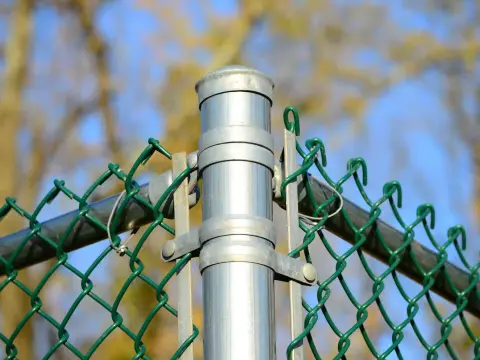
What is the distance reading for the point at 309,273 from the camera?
1320 millimetres

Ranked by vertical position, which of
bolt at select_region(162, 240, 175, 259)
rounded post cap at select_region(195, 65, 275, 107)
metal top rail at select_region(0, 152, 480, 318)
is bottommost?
bolt at select_region(162, 240, 175, 259)

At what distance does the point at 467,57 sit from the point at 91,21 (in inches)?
139

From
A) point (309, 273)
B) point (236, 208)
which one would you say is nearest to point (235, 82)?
point (236, 208)

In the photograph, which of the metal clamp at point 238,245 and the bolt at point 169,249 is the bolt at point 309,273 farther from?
the bolt at point 169,249

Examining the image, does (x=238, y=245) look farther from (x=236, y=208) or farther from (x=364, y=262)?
(x=364, y=262)

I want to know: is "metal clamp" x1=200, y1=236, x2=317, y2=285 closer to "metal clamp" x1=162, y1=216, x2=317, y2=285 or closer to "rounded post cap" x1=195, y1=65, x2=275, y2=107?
"metal clamp" x1=162, y1=216, x2=317, y2=285

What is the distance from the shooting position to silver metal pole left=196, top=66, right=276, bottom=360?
4.00ft

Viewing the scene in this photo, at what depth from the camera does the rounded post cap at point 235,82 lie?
4.44 ft

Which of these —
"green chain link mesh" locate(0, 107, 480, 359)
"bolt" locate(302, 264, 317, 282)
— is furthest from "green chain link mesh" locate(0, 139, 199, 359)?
"bolt" locate(302, 264, 317, 282)

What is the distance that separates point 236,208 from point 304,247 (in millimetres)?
142

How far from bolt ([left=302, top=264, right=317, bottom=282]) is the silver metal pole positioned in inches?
2.5

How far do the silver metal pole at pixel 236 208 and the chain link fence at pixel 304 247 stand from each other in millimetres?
52

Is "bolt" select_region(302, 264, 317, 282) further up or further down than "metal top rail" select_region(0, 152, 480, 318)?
further down

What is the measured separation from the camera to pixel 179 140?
24.6 ft
